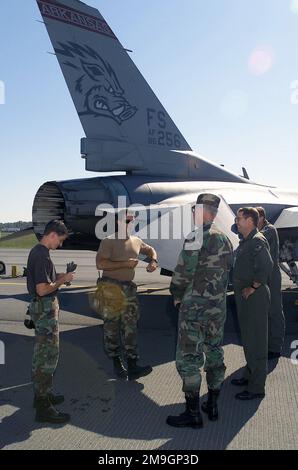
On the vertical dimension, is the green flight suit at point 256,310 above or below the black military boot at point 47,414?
above

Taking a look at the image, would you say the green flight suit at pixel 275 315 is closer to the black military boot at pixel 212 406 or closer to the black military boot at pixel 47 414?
the black military boot at pixel 212 406

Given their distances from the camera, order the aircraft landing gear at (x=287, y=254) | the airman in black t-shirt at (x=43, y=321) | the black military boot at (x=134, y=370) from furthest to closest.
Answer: the aircraft landing gear at (x=287, y=254) → the black military boot at (x=134, y=370) → the airman in black t-shirt at (x=43, y=321)

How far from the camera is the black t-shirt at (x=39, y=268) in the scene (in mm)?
3994

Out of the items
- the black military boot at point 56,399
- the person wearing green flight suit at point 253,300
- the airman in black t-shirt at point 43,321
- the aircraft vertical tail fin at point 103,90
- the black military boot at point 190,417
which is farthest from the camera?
the aircraft vertical tail fin at point 103,90

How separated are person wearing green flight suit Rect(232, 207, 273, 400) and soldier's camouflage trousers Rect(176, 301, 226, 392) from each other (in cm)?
60

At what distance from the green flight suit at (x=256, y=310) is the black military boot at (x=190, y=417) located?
0.91 metres

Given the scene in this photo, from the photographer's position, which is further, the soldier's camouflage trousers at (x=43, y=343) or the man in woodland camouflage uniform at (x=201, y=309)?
the soldier's camouflage trousers at (x=43, y=343)

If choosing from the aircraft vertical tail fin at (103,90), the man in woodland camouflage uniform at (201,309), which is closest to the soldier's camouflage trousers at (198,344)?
the man in woodland camouflage uniform at (201,309)

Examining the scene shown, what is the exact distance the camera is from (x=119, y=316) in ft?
16.9

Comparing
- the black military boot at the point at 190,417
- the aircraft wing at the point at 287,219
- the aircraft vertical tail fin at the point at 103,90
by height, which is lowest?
the black military boot at the point at 190,417

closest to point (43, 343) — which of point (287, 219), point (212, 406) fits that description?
point (212, 406)
